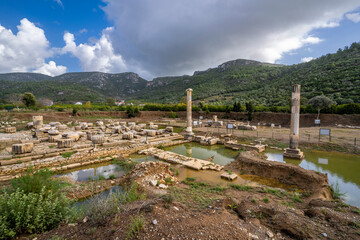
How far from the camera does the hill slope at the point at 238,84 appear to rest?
37438 mm

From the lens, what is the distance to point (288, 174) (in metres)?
8.57

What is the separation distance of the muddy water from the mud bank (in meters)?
0.81

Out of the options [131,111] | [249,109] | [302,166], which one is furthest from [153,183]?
[131,111]

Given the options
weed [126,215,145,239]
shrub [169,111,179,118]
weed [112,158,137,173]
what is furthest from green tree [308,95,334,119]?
weed [126,215,145,239]

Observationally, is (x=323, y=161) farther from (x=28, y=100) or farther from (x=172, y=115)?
(x=28, y=100)

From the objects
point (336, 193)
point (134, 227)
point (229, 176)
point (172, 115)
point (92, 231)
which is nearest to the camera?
point (134, 227)

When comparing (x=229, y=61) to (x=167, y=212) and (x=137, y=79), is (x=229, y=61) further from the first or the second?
(x=167, y=212)

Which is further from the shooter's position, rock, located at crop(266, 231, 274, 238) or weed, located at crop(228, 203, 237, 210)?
weed, located at crop(228, 203, 237, 210)

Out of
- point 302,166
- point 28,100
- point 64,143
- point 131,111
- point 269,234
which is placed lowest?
point 302,166

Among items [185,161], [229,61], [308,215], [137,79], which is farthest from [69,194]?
[137,79]

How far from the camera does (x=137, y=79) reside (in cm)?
13325

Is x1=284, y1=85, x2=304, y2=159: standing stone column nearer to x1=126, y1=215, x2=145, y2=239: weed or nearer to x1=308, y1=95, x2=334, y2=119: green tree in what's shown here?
x1=126, y1=215, x2=145, y2=239: weed

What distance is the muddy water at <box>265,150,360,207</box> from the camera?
7.36m

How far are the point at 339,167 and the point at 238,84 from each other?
64318mm
